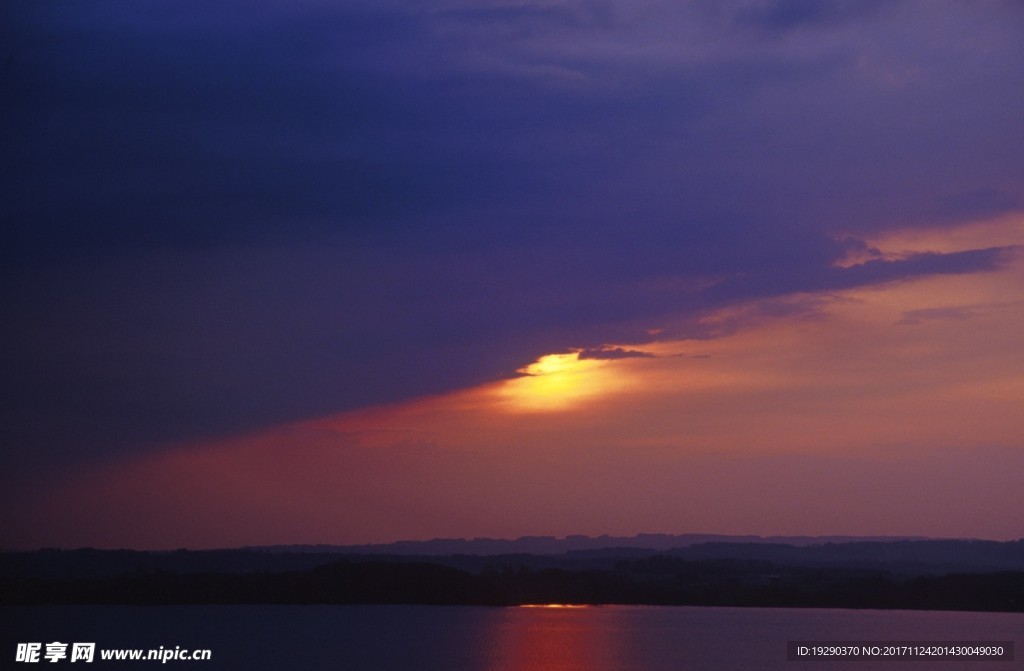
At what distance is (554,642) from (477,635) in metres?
11.8

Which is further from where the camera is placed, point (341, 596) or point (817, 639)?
point (341, 596)

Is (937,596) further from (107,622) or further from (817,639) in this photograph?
(107,622)

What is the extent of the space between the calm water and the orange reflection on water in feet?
0.50

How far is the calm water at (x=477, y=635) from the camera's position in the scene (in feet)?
268

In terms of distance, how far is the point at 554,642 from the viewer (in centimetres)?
10519

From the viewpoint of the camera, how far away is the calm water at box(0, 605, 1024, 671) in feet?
268

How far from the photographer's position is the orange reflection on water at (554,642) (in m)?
82.0

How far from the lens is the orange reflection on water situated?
8200 cm

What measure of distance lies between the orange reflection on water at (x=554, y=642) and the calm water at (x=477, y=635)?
152 millimetres

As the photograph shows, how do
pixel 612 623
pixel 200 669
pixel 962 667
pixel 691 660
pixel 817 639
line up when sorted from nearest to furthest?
pixel 962 667, pixel 200 669, pixel 691 660, pixel 817 639, pixel 612 623

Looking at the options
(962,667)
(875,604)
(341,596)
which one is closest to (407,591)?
(341,596)

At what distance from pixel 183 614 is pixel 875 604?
8123cm

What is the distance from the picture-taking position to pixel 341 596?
141 m

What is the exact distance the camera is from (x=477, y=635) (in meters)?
115
